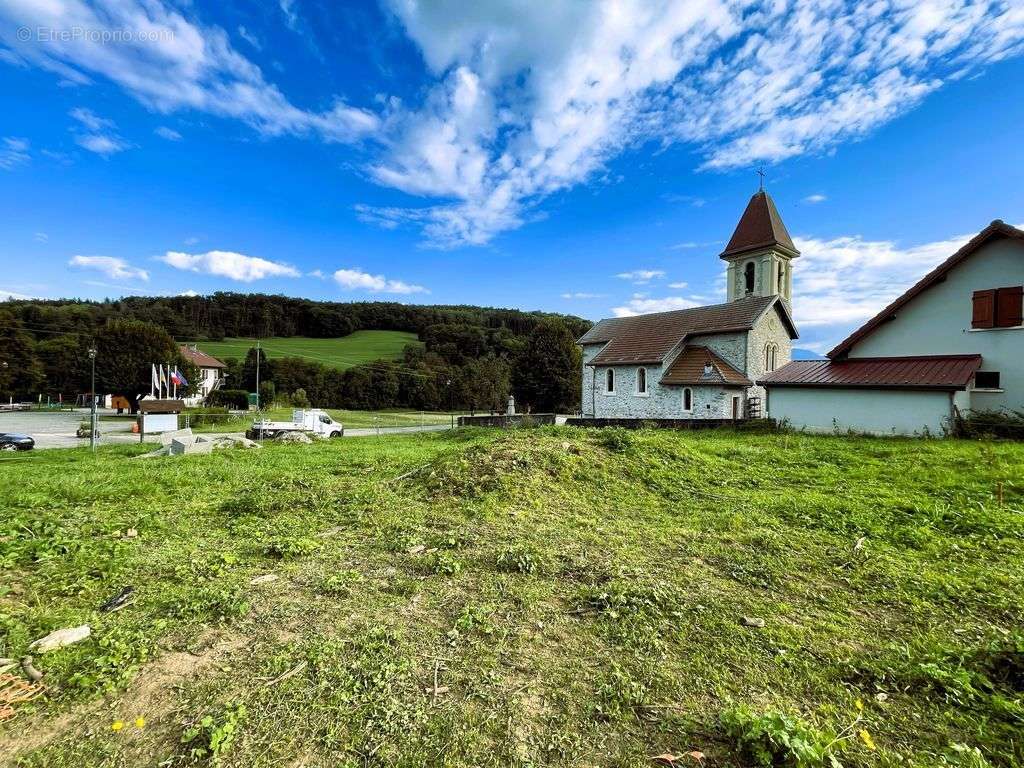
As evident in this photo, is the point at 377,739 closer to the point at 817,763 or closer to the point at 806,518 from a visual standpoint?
the point at 817,763

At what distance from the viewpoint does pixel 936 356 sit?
52.0ft

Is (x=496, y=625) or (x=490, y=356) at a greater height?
(x=490, y=356)

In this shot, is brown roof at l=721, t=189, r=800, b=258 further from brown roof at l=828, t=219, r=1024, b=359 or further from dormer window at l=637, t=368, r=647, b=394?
→ brown roof at l=828, t=219, r=1024, b=359

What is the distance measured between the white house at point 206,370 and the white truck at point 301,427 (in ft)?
132

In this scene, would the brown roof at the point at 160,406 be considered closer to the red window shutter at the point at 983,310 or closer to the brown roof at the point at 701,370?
the brown roof at the point at 701,370

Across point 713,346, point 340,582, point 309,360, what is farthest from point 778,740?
point 309,360

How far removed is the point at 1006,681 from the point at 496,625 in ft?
10.6

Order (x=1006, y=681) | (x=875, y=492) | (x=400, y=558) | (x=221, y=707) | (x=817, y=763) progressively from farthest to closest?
(x=875, y=492), (x=400, y=558), (x=1006, y=681), (x=221, y=707), (x=817, y=763)

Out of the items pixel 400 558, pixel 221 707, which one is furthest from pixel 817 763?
pixel 400 558

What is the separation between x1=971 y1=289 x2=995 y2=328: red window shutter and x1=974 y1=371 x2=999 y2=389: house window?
5.20 ft

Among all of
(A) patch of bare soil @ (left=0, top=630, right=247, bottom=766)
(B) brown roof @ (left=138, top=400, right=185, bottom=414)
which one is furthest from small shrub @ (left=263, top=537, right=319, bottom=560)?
(B) brown roof @ (left=138, top=400, right=185, bottom=414)

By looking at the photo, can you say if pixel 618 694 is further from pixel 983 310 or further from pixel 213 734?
pixel 983 310

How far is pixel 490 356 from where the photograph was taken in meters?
76.4

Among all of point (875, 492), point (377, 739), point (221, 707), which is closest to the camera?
point (377, 739)
